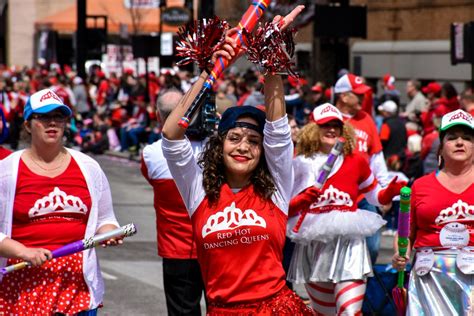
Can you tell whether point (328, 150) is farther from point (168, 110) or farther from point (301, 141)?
point (168, 110)

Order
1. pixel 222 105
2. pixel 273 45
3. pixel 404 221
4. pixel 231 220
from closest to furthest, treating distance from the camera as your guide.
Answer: pixel 273 45
pixel 231 220
pixel 404 221
pixel 222 105

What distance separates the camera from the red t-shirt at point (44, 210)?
242 inches

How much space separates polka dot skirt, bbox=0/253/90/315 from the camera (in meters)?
6.18

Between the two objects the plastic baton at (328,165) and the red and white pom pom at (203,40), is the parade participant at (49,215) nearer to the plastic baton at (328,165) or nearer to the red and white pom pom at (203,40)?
the red and white pom pom at (203,40)

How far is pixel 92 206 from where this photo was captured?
6297mm

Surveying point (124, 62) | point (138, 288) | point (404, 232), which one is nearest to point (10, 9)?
point (124, 62)

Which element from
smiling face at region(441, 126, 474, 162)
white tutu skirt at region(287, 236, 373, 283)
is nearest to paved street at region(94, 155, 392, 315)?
white tutu skirt at region(287, 236, 373, 283)

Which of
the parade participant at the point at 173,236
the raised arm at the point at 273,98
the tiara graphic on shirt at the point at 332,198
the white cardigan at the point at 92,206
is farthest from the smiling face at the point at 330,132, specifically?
the raised arm at the point at 273,98

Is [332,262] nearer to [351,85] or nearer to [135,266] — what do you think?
[351,85]

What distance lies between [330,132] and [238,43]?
364 cm

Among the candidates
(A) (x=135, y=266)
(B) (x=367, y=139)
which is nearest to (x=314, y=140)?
(B) (x=367, y=139)

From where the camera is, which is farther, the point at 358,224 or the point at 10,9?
the point at 10,9

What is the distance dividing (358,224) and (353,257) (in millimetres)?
236

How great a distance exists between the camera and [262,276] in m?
5.41
